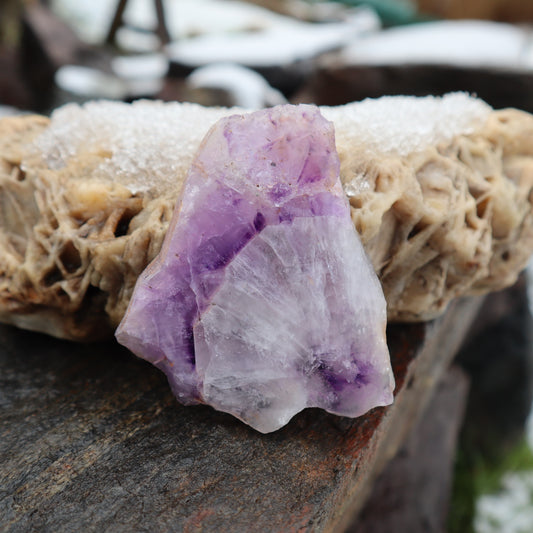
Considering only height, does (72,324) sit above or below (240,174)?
below

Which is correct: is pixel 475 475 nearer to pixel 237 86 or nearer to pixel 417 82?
pixel 417 82

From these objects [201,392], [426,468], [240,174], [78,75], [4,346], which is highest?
[240,174]

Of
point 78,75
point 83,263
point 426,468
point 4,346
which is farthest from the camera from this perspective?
point 78,75

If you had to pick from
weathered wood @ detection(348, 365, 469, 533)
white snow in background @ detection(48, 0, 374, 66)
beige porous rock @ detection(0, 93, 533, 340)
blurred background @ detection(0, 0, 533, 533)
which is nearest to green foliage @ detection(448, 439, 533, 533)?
blurred background @ detection(0, 0, 533, 533)

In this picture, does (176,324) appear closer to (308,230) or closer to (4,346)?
(308,230)

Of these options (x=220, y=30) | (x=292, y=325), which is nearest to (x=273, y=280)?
(x=292, y=325)

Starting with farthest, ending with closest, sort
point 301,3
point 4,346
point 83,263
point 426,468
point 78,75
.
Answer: point 301,3 → point 78,75 → point 426,468 → point 4,346 → point 83,263

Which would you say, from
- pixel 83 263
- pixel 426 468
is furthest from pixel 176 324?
pixel 426 468

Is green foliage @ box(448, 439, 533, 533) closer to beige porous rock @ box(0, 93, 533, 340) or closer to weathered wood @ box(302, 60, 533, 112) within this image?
beige porous rock @ box(0, 93, 533, 340)
